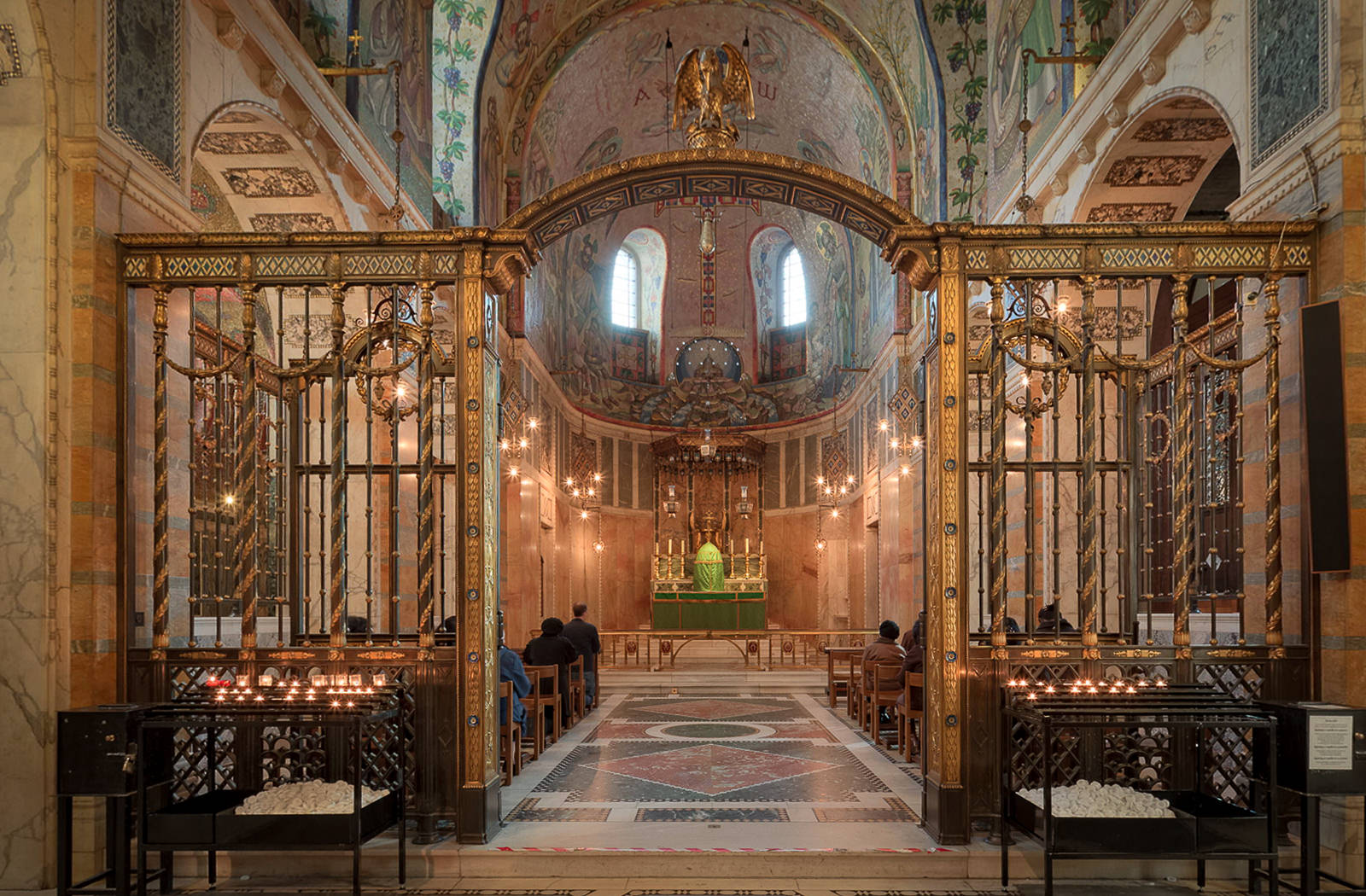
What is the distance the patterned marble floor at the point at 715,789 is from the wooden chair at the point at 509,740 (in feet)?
0.51

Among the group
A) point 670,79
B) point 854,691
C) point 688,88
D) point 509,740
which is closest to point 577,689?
point 854,691

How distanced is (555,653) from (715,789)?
401 centimetres

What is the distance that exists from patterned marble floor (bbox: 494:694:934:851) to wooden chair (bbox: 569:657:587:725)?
0.47ft

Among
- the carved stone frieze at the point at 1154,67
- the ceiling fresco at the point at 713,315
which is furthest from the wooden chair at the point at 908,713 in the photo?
the ceiling fresco at the point at 713,315

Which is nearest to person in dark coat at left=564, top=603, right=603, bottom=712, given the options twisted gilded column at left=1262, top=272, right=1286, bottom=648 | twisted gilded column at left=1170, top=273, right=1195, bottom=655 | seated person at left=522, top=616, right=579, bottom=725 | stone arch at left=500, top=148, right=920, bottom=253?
seated person at left=522, top=616, right=579, bottom=725

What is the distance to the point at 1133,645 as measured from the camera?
6422mm

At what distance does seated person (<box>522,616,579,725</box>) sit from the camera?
11945mm

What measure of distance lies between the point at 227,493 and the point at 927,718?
687cm

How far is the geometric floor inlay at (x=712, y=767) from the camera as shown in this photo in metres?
8.63

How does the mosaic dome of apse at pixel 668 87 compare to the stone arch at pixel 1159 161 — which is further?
the mosaic dome of apse at pixel 668 87

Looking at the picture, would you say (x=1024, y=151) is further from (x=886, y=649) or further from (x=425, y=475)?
(x=425, y=475)

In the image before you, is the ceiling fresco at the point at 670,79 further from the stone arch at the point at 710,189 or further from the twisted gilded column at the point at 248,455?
the twisted gilded column at the point at 248,455

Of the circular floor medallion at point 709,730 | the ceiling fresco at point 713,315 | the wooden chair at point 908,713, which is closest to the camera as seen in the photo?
the wooden chair at point 908,713

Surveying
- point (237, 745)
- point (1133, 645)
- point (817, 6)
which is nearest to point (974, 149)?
point (817, 6)
